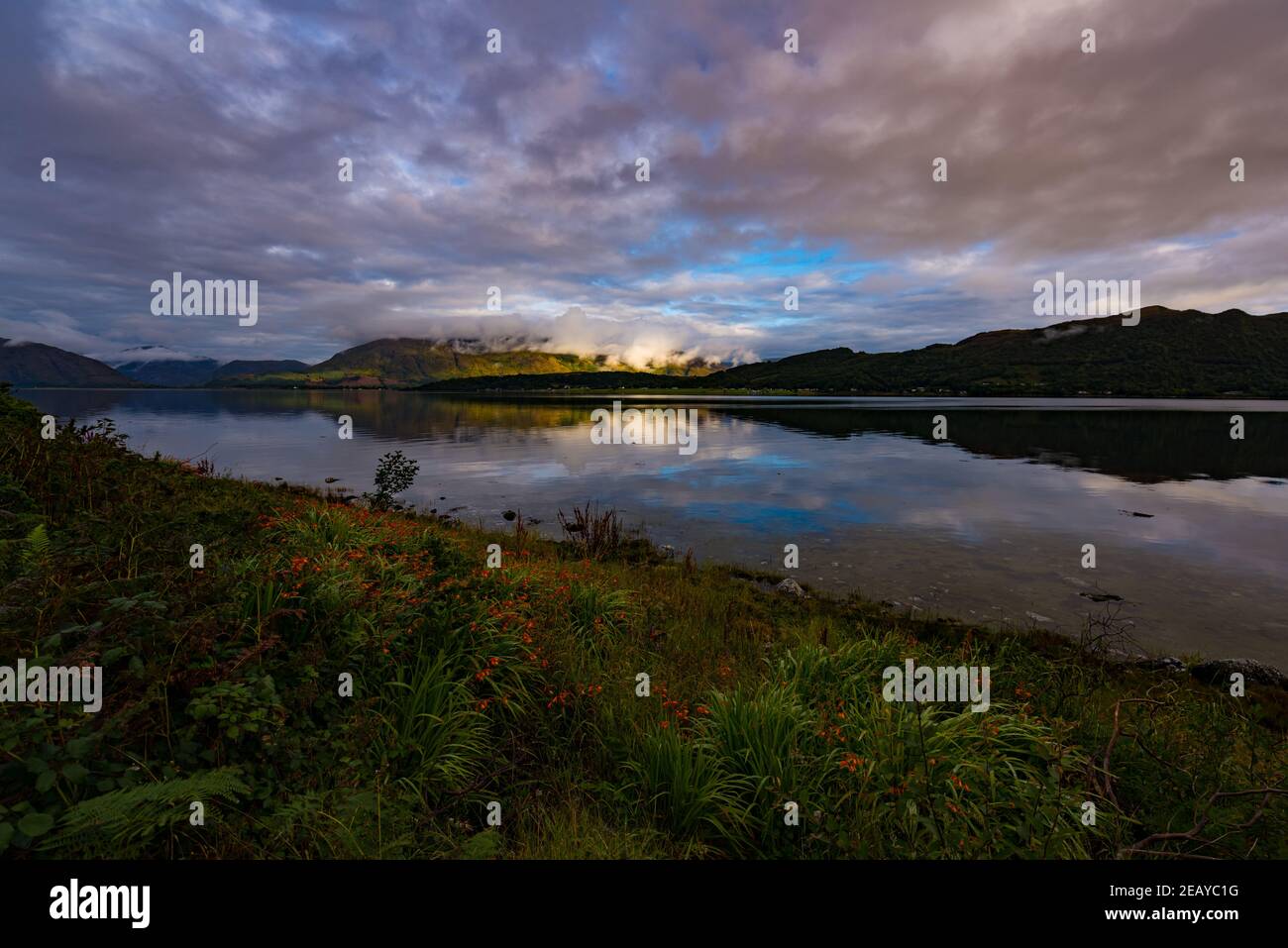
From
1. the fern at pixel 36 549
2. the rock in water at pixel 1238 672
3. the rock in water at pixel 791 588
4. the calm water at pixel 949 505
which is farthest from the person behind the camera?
the calm water at pixel 949 505

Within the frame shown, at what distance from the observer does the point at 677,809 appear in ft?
16.9

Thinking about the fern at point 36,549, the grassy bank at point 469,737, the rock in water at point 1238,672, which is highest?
the fern at point 36,549

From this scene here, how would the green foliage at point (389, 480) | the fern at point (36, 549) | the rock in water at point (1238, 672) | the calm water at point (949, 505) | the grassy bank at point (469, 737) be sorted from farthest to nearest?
the green foliage at point (389, 480), the calm water at point (949, 505), the rock in water at point (1238, 672), the fern at point (36, 549), the grassy bank at point (469, 737)

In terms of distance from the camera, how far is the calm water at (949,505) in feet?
53.3

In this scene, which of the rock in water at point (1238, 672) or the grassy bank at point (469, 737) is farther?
the rock in water at point (1238, 672)

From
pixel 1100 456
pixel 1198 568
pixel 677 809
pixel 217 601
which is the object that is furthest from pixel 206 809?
pixel 1100 456

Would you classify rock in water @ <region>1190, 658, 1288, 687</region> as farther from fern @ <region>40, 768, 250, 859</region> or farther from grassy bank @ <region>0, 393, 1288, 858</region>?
fern @ <region>40, 768, 250, 859</region>

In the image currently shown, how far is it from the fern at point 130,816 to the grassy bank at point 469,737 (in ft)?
0.07

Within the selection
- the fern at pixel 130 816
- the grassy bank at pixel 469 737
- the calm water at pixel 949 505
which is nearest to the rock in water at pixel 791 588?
the calm water at pixel 949 505

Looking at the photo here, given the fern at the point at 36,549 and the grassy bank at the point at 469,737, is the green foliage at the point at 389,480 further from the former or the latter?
the fern at the point at 36,549

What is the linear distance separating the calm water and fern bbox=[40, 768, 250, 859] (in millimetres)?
16238

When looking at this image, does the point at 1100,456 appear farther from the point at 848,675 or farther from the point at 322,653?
the point at 322,653
